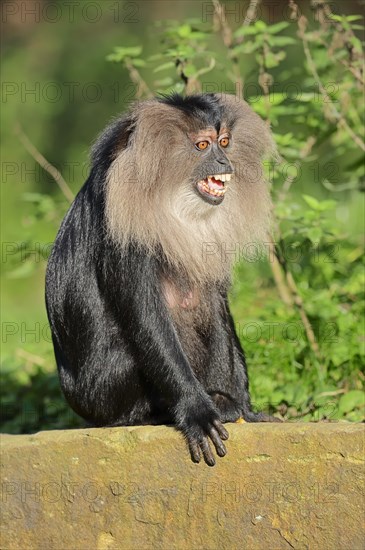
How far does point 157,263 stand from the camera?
16.7ft

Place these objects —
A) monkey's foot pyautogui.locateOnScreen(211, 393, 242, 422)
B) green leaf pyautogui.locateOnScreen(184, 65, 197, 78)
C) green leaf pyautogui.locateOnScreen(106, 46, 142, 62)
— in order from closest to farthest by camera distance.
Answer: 1. monkey's foot pyautogui.locateOnScreen(211, 393, 242, 422)
2. green leaf pyautogui.locateOnScreen(184, 65, 197, 78)
3. green leaf pyautogui.locateOnScreen(106, 46, 142, 62)

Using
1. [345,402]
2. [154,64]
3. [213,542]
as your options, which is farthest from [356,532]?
[154,64]

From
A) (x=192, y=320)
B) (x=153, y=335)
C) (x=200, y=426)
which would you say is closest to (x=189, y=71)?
(x=192, y=320)

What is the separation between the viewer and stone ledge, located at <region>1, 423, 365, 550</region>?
4270 millimetres

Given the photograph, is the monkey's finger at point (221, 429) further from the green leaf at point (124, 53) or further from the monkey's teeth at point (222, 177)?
the green leaf at point (124, 53)

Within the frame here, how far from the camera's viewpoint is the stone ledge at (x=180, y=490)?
4.27 metres

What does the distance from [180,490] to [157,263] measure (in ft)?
3.95

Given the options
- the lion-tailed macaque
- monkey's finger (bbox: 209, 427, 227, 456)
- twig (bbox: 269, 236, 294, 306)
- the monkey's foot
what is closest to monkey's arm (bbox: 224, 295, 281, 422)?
the lion-tailed macaque

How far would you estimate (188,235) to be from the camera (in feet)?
17.3

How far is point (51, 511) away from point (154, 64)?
30.4 feet

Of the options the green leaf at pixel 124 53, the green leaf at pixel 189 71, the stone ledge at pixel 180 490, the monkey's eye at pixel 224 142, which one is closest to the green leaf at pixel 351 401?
the stone ledge at pixel 180 490

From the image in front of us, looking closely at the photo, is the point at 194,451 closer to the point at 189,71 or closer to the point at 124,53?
the point at 189,71

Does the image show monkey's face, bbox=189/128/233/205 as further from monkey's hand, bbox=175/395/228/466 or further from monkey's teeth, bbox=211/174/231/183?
monkey's hand, bbox=175/395/228/466

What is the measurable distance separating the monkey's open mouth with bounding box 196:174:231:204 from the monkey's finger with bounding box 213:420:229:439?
1.26 meters
